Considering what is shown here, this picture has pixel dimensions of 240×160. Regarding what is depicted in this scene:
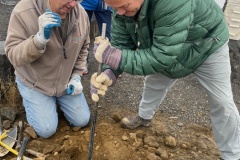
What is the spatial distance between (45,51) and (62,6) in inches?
16.7

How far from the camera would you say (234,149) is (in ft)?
7.86

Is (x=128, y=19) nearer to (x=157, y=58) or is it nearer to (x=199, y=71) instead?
(x=157, y=58)

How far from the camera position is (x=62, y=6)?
91.0 inches

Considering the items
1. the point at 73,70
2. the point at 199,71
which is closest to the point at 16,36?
the point at 73,70

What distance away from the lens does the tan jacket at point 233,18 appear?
405 cm

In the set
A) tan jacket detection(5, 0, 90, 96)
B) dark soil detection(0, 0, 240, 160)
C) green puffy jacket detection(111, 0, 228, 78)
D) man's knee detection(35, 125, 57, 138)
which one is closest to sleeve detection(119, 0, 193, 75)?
green puffy jacket detection(111, 0, 228, 78)

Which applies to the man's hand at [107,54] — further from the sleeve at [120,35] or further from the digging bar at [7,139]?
the digging bar at [7,139]

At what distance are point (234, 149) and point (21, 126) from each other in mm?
1713

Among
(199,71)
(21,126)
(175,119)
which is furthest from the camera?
(175,119)

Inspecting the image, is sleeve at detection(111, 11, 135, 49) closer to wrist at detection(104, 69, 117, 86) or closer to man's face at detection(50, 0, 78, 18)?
wrist at detection(104, 69, 117, 86)

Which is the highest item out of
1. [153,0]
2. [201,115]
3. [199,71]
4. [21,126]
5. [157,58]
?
[153,0]

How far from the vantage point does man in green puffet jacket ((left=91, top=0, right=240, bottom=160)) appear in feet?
5.86

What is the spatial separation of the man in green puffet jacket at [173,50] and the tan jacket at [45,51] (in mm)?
443

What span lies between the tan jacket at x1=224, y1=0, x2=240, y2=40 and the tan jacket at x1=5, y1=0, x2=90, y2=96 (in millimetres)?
2135
